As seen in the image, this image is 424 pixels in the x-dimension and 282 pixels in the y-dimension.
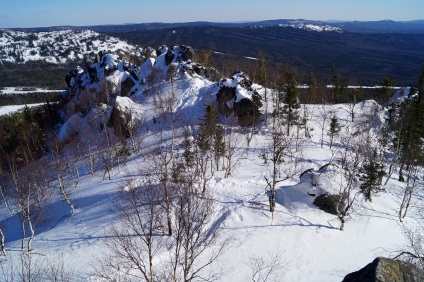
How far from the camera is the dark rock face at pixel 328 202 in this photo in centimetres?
2558

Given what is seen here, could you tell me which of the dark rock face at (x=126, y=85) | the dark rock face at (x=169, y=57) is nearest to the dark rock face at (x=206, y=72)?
the dark rock face at (x=169, y=57)

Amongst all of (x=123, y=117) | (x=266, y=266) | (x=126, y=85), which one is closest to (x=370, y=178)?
(x=266, y=266)

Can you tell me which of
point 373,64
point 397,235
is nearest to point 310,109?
point 397,235

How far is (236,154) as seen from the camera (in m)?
42.7

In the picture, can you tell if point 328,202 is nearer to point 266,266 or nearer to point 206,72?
point 266,266

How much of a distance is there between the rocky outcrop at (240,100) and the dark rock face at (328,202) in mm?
24931

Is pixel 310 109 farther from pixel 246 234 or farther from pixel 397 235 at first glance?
pixel 246 234

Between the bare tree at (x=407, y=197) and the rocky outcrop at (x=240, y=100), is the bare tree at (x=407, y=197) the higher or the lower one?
the lower one

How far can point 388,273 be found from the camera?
25.4 ft

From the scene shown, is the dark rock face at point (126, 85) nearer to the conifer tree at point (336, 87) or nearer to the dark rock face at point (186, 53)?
the dark rock face at point (186, 53)

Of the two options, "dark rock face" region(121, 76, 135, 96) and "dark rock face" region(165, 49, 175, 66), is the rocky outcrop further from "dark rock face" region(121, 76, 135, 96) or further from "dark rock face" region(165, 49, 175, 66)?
"dark rock face" region(121, 76, 135, 96)

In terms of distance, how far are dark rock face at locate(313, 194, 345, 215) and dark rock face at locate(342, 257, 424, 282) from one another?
59.1ft

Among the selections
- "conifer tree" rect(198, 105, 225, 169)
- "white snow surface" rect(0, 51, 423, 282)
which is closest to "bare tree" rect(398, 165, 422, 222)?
"white snow surface" rect(0, 51, 423, 282)

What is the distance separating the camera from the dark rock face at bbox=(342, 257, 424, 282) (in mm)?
7664
